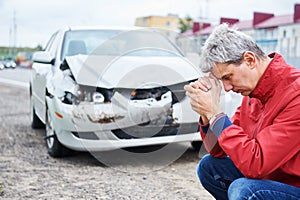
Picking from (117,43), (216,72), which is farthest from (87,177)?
(216,72)

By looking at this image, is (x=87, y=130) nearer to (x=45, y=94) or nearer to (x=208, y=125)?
(x=45, y=94)

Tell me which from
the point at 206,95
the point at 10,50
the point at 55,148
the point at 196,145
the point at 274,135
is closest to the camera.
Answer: the point at 274,135

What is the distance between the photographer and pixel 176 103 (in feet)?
14.5

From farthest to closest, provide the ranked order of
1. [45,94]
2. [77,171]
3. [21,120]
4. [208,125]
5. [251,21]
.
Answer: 1. [251,21]
2. [21,120]
3. [45,94]
4. [77,171]
5. [208,125]

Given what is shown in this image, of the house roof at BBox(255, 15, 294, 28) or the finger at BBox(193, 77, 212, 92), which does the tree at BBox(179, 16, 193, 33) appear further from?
the finger at BBox(193, 77, 212, 92)

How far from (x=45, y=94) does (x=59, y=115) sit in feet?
2.66

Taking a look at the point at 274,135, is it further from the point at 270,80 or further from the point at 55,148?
the point at 55,148

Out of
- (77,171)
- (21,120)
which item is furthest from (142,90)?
(21,120)

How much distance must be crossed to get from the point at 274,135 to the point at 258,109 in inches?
14.0

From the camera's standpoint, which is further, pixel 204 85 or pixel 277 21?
pixel 277 21

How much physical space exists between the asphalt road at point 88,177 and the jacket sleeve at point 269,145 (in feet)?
5.16

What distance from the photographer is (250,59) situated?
81.7 inches

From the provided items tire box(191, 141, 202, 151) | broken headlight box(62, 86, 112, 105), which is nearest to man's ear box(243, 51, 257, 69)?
broken headlight box(62, 86, 112, 105)

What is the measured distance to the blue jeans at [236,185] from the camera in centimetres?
210
